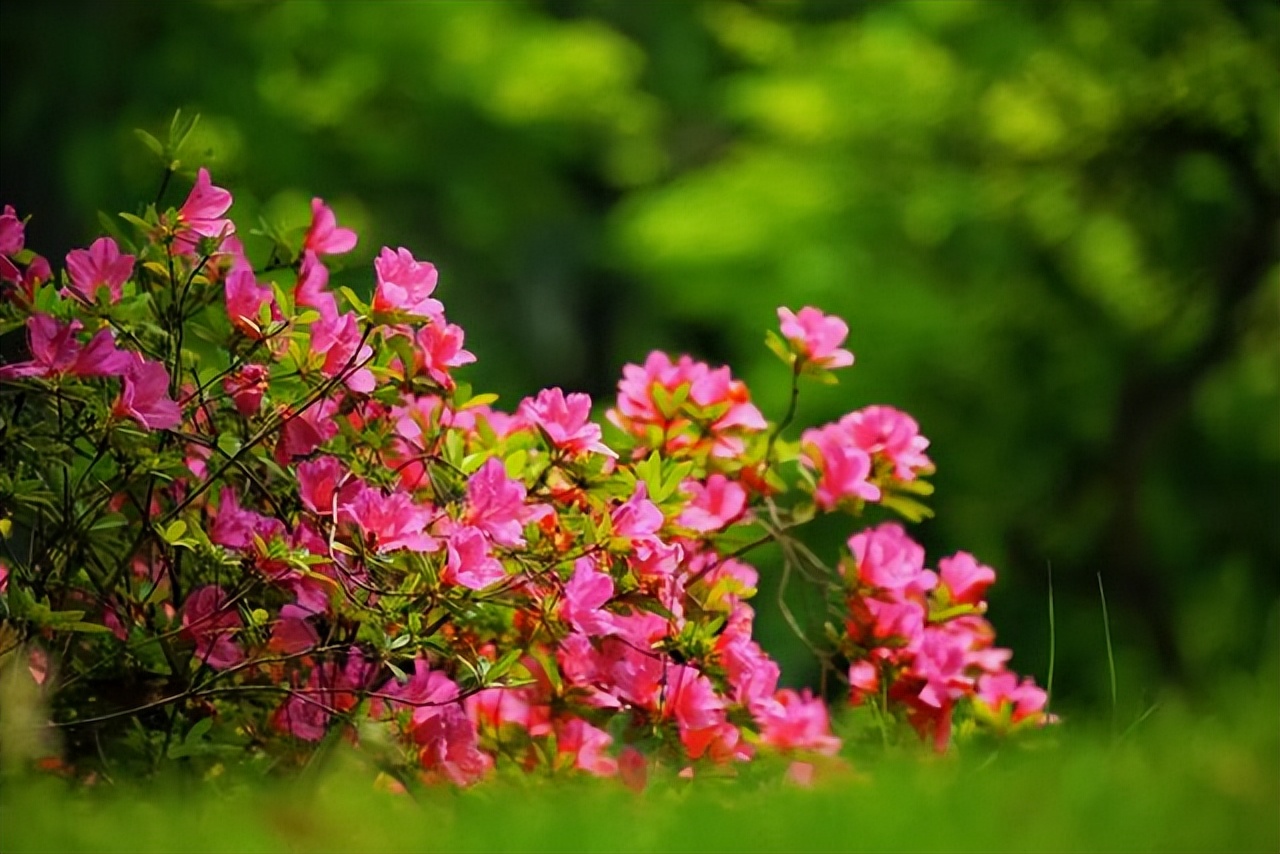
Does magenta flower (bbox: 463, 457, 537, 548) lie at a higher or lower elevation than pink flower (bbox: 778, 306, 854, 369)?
lower

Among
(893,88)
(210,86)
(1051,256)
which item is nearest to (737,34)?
(893,88)

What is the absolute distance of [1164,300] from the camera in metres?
9.65

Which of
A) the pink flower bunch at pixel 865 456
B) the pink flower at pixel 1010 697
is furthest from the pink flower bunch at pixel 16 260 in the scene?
the pink flower at pixel 1010 697

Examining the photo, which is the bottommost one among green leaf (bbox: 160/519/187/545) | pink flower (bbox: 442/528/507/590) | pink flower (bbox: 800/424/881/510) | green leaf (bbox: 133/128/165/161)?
green leaf (bbox: 160/519/187/545)

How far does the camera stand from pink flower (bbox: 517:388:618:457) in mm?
2402

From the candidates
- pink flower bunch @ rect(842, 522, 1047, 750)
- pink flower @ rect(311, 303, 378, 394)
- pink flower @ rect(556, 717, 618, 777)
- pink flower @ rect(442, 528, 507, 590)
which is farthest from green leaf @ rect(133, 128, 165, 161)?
pink flower bunch @ rect(842, 522, 1047, 750)

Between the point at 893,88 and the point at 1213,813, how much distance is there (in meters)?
8.81

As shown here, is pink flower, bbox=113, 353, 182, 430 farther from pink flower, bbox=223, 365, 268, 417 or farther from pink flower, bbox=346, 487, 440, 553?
pink flower, bbox=346, 487, 440, 553

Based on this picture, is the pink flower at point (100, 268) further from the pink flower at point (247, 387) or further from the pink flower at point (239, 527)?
the pink flower at point (239, 527)

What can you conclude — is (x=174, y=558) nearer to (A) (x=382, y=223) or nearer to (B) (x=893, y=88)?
(B) (x=893, y=88)

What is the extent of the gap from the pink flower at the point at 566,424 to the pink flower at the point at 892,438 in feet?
1.60

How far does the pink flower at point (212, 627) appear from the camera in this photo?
235 cm

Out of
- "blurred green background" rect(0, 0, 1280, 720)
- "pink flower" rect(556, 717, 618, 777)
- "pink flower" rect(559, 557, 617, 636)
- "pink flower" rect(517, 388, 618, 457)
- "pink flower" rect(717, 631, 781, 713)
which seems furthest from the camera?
"blurred green background" rect(0, 0, 1280, 720)

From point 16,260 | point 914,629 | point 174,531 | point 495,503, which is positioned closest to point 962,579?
point 914,629
